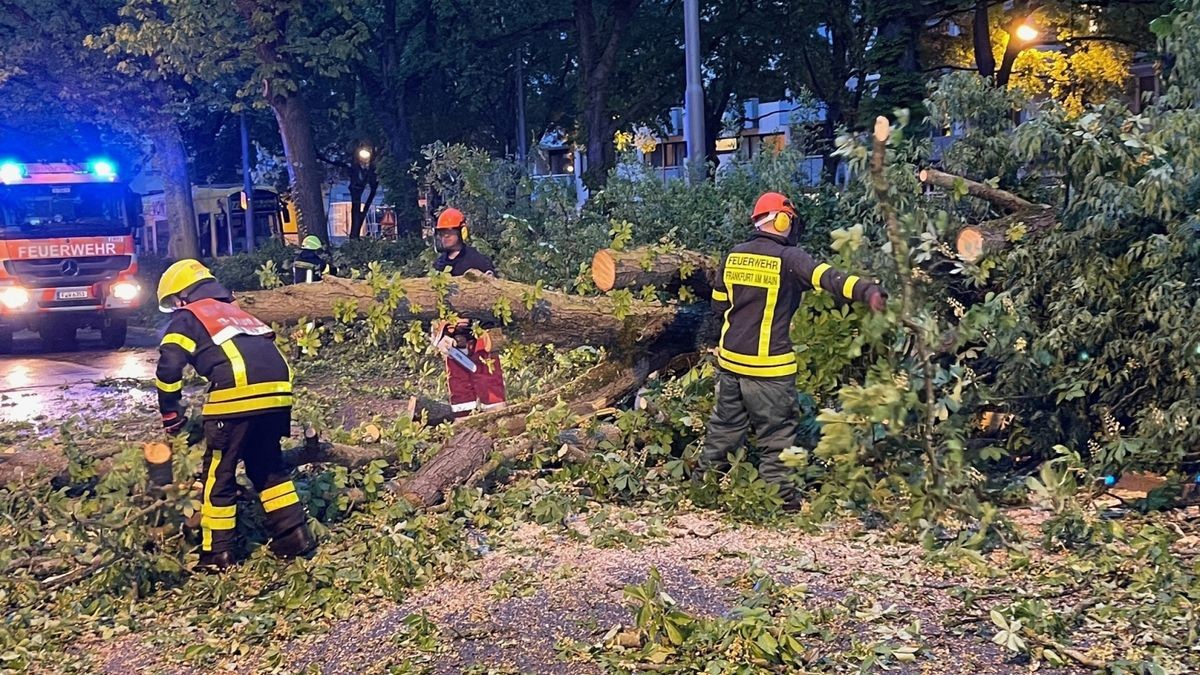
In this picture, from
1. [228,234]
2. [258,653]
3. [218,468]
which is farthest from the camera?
[228,234]

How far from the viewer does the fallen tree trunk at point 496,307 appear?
6129 mm

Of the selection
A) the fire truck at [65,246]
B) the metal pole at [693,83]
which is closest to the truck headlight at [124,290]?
the fire truck at [65,246]

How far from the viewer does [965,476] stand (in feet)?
15.7

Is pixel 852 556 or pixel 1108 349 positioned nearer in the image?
pixel 852 556

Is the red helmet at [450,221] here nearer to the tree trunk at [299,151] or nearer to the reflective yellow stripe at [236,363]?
the reflective yellow stripe at [236,363]

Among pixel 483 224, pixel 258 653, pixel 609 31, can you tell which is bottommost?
pixel 258 653

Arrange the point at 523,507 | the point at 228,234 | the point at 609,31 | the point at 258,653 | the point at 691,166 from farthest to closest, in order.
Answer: the point at 228,234, the point at 609,31, the point at 691,166, the point at 523,507, the point at 258,653

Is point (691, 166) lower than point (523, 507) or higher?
higher

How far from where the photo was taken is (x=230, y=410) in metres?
5.21

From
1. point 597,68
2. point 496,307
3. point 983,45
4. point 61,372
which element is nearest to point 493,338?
point 496,307

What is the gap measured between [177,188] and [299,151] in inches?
252

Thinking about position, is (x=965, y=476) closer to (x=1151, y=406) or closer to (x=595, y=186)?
(x=1151, y=406)

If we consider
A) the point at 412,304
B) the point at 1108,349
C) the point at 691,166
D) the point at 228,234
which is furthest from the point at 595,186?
the point at 228,234

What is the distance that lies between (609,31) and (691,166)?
9144 mm
